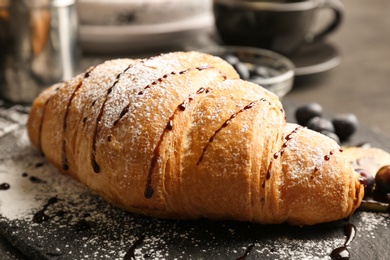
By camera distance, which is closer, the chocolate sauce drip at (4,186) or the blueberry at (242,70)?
the chocolate sauce drip at (4,186)

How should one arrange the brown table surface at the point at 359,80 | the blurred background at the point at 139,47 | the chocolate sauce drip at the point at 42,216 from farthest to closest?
the brown table surface at the point at 359,80
the blurred background at the point at 139,47
the chocolate sauce drip at the point at 42,216

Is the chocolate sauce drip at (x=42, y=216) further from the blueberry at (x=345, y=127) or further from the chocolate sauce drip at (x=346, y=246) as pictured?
the blueberry at (x=345, y=127)

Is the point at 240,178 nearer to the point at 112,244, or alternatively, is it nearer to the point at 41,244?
the point at 112,244

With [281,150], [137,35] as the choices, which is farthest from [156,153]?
[137,35]

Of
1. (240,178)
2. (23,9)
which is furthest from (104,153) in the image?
(23,9)

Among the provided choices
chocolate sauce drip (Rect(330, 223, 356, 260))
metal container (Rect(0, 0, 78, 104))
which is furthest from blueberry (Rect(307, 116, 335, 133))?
metal container (Rect(0, 0, 78, 104))

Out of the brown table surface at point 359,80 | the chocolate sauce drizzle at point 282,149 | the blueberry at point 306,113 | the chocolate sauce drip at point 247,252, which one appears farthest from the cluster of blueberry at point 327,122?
the chocolate sauce drip at point 247,252

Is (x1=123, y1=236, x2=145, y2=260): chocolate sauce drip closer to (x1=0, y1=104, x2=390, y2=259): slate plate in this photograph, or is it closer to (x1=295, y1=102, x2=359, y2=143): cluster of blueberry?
(x1=0, y1=104, x2=390, y2=259): slate plate
